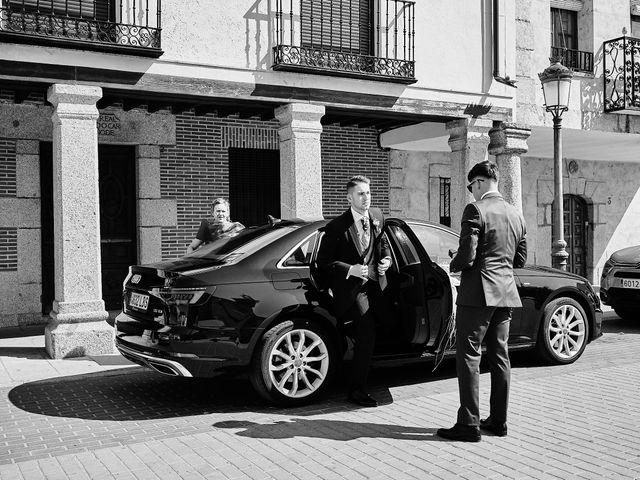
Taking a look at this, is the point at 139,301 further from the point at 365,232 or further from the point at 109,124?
the point at 109,124

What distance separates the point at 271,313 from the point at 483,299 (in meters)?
1.79

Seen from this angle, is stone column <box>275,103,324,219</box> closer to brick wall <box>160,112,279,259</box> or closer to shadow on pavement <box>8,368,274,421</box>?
brick wall <box>160,112,279,259</box>

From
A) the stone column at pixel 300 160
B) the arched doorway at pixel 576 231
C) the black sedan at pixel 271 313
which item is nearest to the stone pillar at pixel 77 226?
the black sedan at pixel 271 313

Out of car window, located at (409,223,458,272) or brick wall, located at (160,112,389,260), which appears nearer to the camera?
car window, located at (409,223,458,272)

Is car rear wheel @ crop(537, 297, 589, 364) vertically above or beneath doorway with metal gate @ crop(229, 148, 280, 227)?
beneath

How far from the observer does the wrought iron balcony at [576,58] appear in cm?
1556

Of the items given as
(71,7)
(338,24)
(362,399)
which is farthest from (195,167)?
(362,399)

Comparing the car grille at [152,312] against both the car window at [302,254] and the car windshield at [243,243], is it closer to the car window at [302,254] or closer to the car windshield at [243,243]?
the car windshield at [243,243]

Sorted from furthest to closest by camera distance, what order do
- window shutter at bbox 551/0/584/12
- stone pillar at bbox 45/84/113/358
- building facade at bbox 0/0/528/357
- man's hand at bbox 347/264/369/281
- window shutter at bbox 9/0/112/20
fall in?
1. window shutter at bbox 551/0/584/12
2. window shutter at bbox 9/0/112/20
3. building facade at bbox 0/0/528/357
4. stone pillar at bbox 45/84/113/358
5. man's hand at bbox 347/264/369/281

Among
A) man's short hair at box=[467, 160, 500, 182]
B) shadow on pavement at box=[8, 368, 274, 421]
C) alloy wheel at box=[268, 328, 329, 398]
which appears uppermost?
man's short hair at box=[467, 160, 500, 182]

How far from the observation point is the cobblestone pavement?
448cm

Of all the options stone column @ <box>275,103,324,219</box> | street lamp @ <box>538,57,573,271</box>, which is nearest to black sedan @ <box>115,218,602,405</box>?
stone column @ <box>275,103,324,219</box>

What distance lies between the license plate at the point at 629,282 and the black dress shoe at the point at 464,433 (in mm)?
7013

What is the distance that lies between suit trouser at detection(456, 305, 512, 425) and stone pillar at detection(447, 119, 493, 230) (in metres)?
7.23
